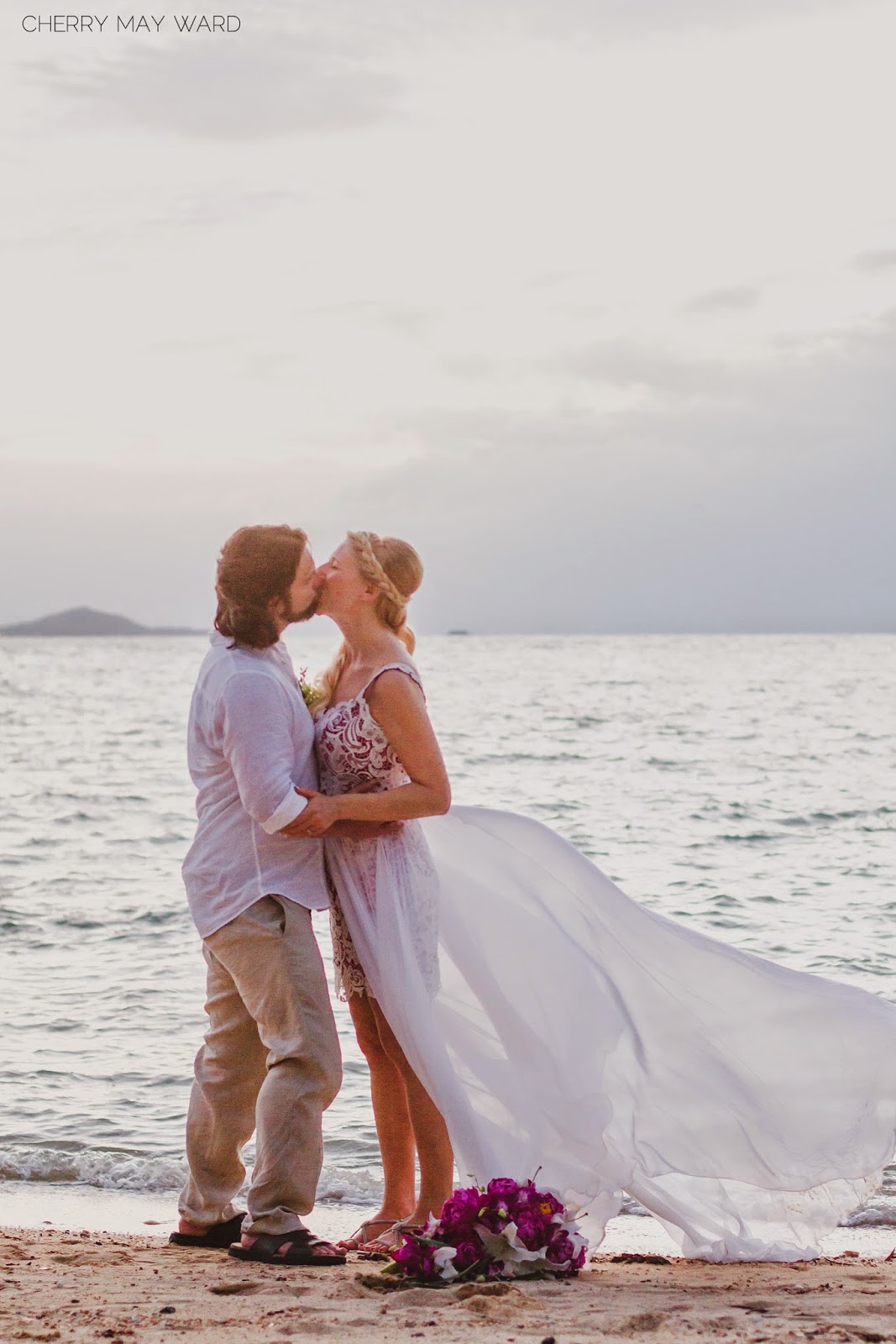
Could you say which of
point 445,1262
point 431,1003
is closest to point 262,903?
point 431,1003

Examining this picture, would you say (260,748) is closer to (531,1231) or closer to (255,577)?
(255,577)

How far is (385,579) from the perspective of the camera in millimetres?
4809

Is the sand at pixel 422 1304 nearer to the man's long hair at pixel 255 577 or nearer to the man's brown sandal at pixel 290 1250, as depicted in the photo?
the man's brown sandal at pixel 290 1250

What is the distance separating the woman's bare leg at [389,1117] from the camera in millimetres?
4863

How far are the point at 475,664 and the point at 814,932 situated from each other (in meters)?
82.3

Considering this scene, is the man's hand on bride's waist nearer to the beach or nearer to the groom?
the groom

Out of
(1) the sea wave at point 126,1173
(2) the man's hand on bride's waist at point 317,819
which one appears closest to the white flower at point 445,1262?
(2) the man's hand on bride's waist at point 317,819

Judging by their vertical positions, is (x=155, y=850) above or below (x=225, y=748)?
below

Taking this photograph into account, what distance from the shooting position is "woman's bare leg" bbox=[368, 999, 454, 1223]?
188 inches

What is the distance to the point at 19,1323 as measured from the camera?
3.84 metres

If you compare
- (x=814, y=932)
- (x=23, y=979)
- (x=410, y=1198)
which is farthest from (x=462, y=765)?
(x=410, y=1198)

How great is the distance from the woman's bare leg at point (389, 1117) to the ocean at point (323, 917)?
115 centimetres

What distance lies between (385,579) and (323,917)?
764cm

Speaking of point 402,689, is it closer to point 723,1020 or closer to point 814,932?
point 723,1020
